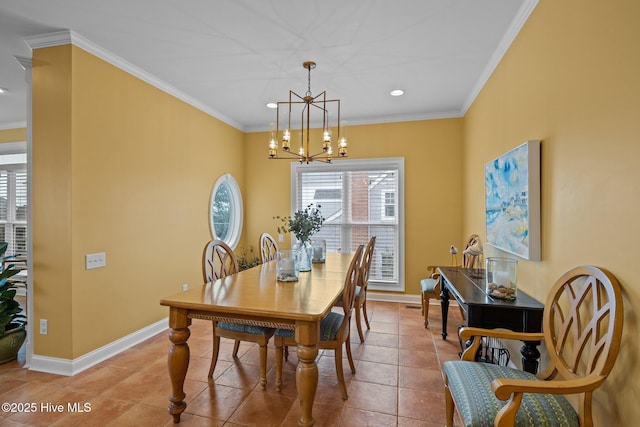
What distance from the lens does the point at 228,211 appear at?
5.11 metres

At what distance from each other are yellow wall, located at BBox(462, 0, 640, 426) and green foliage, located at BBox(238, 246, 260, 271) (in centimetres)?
376

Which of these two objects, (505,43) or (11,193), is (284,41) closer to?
(505,43)

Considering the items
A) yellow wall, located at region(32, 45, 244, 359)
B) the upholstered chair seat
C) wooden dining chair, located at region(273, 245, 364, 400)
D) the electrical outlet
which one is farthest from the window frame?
the upholstered chair seat

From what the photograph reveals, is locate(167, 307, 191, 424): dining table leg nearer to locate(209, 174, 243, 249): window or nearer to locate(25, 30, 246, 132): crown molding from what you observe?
locate(25, 30, 246, 132): crown molding

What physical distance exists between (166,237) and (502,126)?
362 cm

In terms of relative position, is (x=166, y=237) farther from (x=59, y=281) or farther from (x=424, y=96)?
(x=424, y=96)

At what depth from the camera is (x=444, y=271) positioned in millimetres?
3076

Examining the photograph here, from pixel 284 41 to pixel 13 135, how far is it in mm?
5390

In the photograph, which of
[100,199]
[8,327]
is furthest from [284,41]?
[8,327]

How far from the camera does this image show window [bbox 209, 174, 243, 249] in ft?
15.8

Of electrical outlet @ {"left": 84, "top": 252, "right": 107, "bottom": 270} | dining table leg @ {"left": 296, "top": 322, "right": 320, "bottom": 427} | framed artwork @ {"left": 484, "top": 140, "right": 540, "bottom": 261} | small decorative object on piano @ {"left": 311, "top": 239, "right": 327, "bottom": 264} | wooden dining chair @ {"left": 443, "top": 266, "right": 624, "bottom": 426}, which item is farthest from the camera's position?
small decorative object on piano @ {"left": 311, "top": 239, "right": 327, "bottom": 264}

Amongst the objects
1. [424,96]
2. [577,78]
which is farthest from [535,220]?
[424,96]

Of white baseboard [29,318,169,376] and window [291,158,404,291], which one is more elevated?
window [291,158,404,291]

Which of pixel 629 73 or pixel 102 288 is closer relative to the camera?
pixel 629 73
